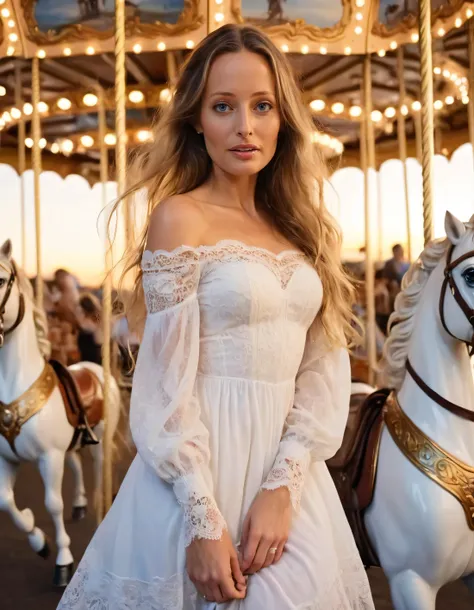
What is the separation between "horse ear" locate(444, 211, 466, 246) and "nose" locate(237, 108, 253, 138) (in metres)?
0.96

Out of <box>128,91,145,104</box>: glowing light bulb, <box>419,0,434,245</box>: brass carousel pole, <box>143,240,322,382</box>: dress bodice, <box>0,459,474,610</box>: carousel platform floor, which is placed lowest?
<box>0,459,474,610</box>: carousel platform floor

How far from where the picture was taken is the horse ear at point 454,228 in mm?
2053

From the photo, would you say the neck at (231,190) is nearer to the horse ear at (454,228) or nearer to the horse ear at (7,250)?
the horse ear at (454,228)

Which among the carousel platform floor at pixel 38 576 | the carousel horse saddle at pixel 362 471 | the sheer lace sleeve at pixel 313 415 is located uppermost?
the sheer lace sleeve at pixel 313 415

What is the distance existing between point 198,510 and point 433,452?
1.10 metres

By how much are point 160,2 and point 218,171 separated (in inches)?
134

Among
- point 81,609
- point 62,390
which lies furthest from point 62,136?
point 81,609

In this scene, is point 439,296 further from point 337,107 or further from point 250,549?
point 337,107

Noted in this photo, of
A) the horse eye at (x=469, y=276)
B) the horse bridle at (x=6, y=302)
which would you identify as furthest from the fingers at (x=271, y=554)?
the horse bridle at (x=6, y=302)

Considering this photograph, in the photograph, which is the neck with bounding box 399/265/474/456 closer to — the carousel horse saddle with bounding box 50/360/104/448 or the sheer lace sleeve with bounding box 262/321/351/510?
the sheer lace sleeve with bounding box 262/321/351/510

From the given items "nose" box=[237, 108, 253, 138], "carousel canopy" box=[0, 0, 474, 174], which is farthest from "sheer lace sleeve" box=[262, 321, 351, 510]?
"carousel canopy" box=[0, 0, 474, 174]

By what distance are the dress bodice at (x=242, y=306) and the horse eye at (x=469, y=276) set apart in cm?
84

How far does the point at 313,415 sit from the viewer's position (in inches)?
53.5

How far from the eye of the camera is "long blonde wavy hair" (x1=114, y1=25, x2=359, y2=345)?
1350mm
